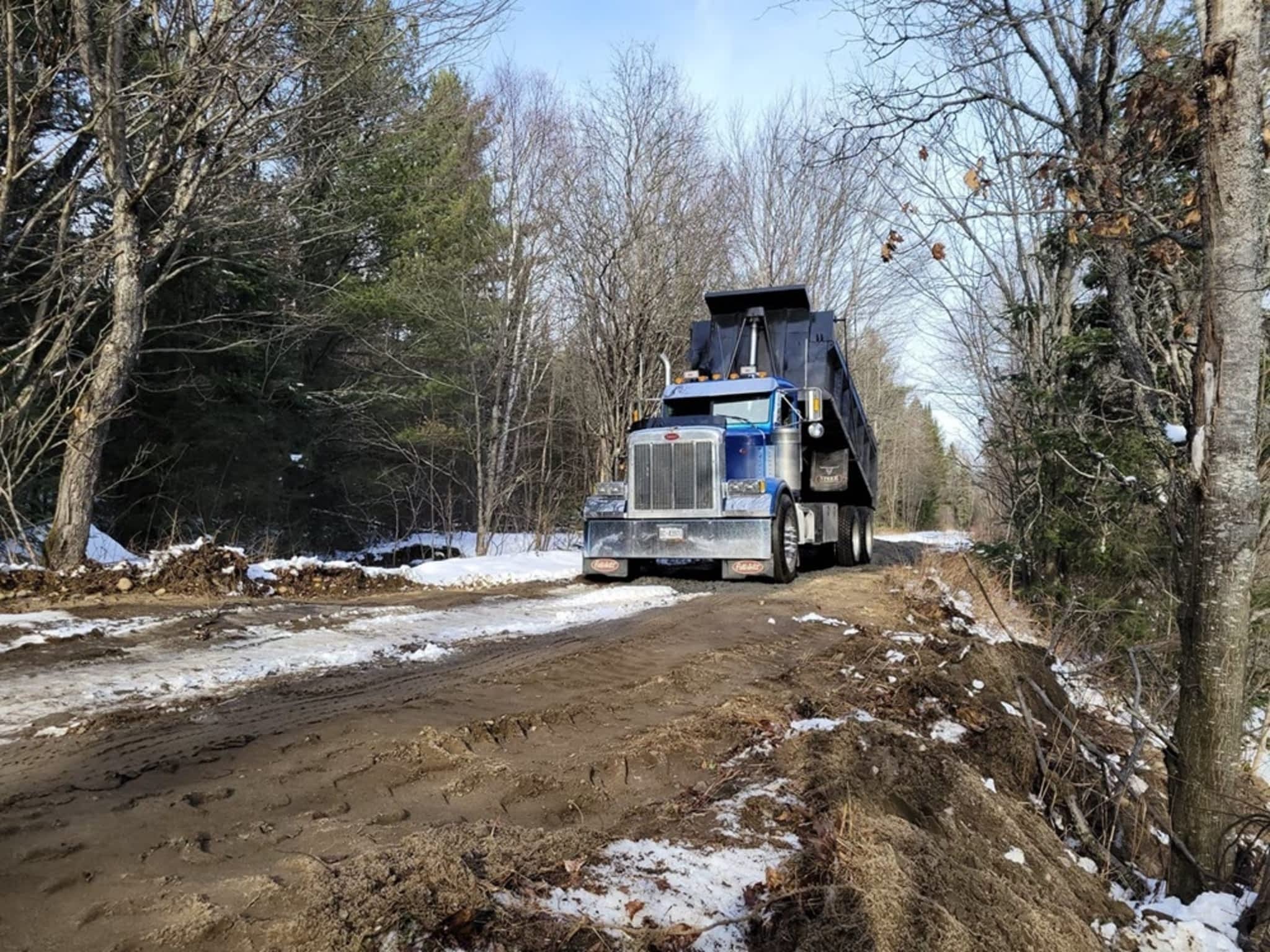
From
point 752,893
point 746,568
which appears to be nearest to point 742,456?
point 746,568

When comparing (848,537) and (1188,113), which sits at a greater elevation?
(1188,113)

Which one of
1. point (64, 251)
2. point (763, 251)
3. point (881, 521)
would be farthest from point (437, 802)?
point (881, 521)

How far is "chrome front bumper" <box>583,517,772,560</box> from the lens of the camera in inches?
433

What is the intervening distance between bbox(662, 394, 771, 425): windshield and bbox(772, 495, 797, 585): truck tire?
1.41 m

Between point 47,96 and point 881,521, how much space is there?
164 ft

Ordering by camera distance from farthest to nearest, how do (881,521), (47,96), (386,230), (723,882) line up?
(881,521)
(386,230)
(47,96)
(723,882)

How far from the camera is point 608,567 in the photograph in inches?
454

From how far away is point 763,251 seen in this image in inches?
1046

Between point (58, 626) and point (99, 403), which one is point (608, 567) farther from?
point (58, 626)

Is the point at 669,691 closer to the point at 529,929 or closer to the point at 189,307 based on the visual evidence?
the point at 529,929

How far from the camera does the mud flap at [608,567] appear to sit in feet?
37.9

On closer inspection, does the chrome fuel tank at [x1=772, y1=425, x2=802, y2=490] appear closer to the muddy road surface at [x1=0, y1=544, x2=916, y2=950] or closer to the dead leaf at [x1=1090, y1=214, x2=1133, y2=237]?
the muddy road surface at [x1=0, y1=544, x2=916, y2=950]

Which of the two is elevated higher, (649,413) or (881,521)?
(649,413)

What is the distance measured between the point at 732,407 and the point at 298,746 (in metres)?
9.56
